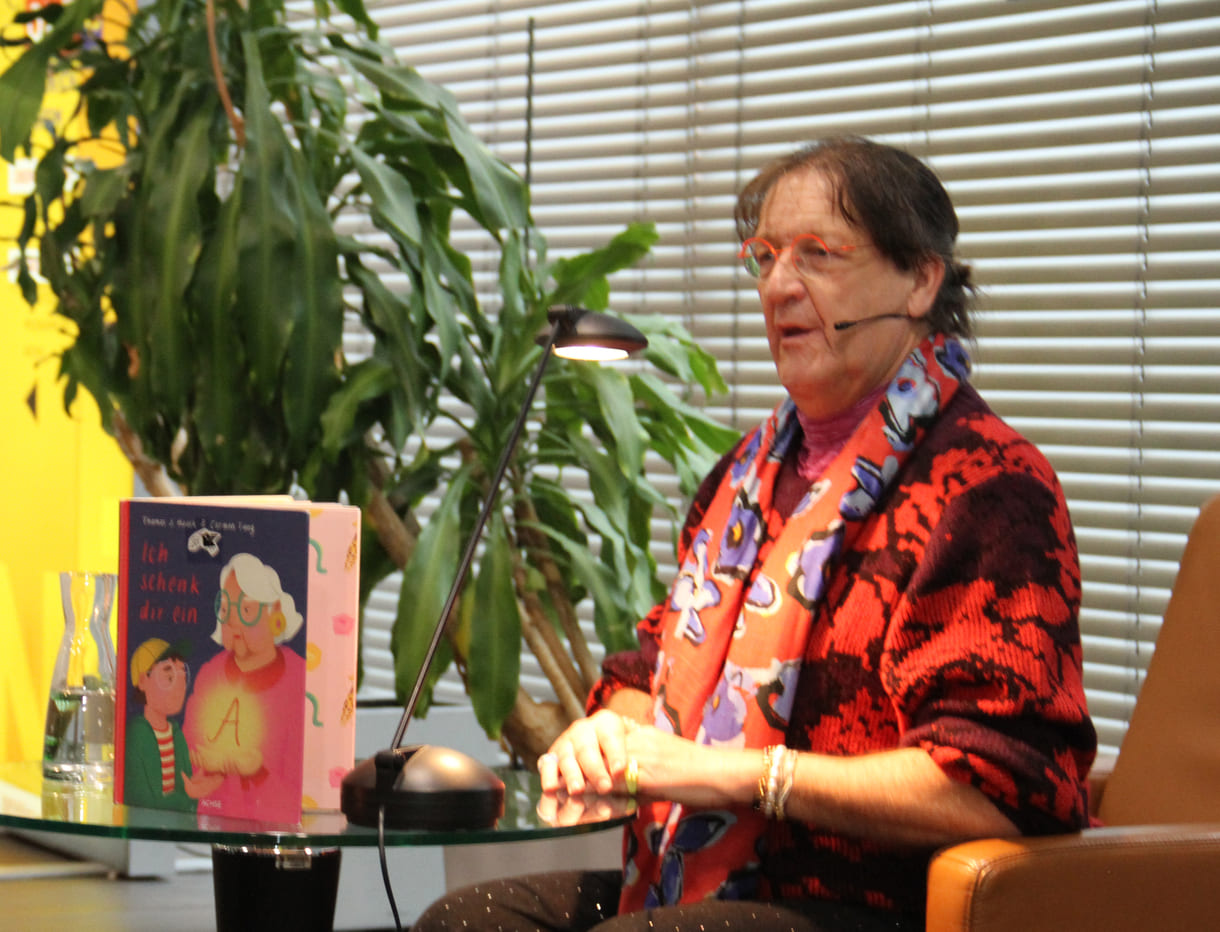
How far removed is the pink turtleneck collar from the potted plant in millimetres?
788

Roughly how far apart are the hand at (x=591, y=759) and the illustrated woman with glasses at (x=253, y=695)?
0.30 metres

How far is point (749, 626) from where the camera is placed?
1.61m

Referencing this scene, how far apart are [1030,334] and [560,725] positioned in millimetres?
1159

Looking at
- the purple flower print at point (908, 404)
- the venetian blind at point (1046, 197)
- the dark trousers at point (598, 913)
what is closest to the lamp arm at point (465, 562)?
the dark trousers at point (598, 913)

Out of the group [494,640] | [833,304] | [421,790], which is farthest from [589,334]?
[494,640]

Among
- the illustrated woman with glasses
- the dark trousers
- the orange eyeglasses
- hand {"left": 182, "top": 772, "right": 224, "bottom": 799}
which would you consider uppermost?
the orange eyeglasses

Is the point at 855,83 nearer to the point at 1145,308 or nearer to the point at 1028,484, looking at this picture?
the point at 1145,308

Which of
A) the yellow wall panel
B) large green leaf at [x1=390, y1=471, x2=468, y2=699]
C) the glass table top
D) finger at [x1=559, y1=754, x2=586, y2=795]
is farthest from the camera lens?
the yellow wall panel

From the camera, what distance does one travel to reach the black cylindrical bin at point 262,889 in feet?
6.22

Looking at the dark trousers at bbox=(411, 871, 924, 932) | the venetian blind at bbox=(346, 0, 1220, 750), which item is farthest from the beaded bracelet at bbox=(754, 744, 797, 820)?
the venetian blind at bbox=(346, 0, 1220, 750)

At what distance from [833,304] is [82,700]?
95 centimetres

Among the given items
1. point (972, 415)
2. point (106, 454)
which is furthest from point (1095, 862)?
point (106, 454)

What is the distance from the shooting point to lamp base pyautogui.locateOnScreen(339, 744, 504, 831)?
4.29 ft

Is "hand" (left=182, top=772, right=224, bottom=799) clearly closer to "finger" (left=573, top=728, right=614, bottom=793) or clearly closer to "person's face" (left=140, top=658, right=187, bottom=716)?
"person's face" (left=140, top=658, right=187, bottom=716)
